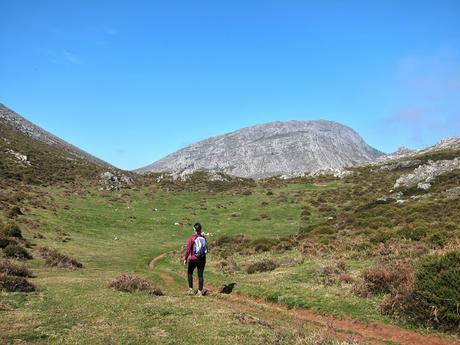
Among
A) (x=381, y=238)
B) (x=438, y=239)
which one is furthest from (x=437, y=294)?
(x=381, y=238)

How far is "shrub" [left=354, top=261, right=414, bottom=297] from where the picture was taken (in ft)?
57.2

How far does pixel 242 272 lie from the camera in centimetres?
2784

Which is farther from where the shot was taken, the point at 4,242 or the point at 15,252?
the point at 4,242

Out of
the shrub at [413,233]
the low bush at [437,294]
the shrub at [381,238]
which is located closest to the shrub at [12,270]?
the low bush at [437,294]

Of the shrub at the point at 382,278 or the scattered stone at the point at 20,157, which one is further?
the scattered stone at the point at 20,157

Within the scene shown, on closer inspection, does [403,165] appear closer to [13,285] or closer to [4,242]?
[4,242]

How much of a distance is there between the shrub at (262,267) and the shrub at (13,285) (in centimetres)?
1420

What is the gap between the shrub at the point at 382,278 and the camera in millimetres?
17422

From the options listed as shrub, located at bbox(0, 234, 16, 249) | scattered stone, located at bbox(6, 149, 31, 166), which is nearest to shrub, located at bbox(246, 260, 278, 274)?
shrub, located at bbox(0, 234, 16, 249)

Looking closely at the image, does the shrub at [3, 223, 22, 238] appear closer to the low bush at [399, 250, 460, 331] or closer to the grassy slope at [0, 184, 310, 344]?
the grassy slope at [0, 184, 310, 344]

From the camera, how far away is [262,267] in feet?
90.3

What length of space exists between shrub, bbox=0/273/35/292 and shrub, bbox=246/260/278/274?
1420cm

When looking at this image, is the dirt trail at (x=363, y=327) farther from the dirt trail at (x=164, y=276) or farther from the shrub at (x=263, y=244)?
the shrub at (x=263, y=244)

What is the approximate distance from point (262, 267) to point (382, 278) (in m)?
10.7
